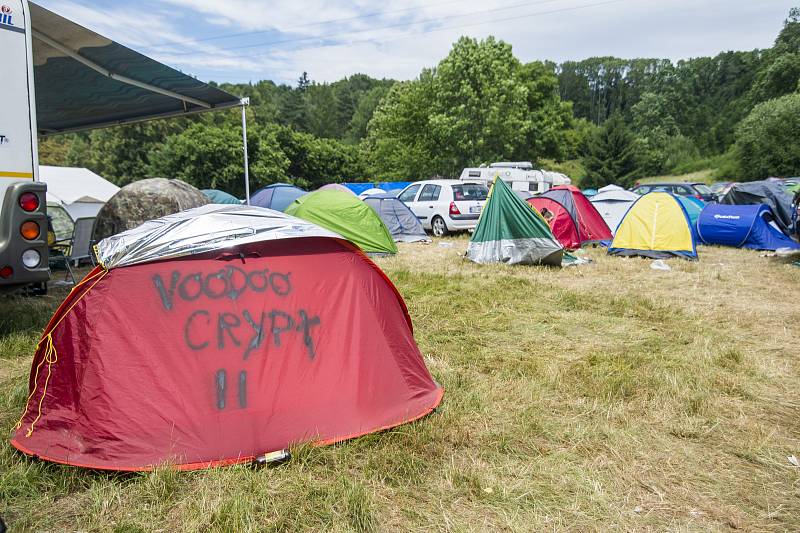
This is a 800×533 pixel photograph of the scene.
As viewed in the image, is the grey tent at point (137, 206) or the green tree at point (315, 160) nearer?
the grey tent at point (137, 206)

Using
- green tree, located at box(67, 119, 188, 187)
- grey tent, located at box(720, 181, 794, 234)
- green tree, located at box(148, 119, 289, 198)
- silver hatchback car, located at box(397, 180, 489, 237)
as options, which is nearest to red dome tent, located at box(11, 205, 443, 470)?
silver hatchback car, located at box(397, 180, 489, 237)

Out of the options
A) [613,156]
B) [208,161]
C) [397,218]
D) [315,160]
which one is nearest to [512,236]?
[397,218]

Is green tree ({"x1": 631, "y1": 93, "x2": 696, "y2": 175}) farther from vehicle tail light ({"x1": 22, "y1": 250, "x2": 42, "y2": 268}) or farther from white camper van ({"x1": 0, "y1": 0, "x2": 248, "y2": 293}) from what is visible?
vehicle tail light ({"x1": 22, "y1": 250, "x2": 42, "y2": 268})

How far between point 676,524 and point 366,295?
2125mm

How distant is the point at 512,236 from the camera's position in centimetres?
970

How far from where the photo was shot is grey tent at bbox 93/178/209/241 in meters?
8.19

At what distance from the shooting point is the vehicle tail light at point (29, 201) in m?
4.48

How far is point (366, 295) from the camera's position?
3.42m

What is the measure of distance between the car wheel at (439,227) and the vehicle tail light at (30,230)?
10532 millimetres

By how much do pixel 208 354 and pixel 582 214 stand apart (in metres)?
11.2

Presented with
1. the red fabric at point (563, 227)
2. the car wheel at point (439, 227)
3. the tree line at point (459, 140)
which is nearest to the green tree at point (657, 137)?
the tree line at point (459, 140)

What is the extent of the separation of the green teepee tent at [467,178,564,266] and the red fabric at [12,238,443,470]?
670cm

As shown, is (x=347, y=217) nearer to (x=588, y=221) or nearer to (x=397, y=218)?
(x=397, y=218)

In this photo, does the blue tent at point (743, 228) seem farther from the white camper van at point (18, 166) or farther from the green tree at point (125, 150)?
the green tree at point (125, 150)
